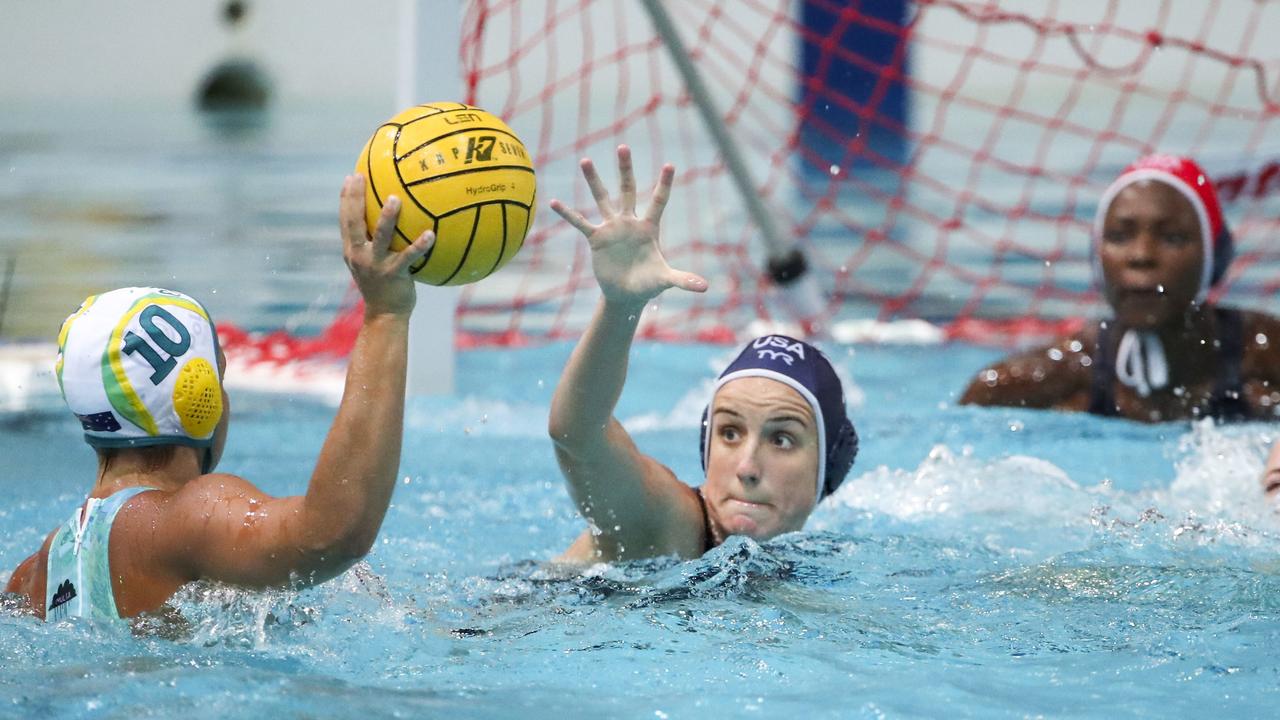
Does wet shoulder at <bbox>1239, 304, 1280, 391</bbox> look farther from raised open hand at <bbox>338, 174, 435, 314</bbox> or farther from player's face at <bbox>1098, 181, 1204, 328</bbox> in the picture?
raised open hand at <bbox>338, 174, 435, 314</bbox>

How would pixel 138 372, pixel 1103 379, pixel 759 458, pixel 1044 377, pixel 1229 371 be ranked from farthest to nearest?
pixel 1044 377
pixel 1103 379
pixel 1229 371
pixel 759 458
pixel 138 372

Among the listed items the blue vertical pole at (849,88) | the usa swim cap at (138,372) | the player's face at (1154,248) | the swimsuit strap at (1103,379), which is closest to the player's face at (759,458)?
the usa swim cap at (138,372)

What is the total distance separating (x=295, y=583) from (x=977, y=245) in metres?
9.16

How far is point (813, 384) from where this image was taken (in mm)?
3488

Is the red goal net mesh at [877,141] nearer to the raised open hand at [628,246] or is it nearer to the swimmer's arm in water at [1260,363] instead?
the swimmer's arm in water at [1260,363]

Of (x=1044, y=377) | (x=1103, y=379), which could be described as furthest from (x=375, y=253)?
(x=1044, y=377)

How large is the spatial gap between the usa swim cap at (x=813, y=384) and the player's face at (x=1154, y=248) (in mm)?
2117

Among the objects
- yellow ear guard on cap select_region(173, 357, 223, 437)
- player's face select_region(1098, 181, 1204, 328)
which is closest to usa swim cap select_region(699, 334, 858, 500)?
yellow ear guard on cap select_region(173, 357, 223, 437)

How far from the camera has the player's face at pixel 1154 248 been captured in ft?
17.4

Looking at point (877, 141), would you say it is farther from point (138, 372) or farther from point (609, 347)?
point (138, 372)

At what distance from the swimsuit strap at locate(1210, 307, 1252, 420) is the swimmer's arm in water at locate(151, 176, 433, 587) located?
3842 mm

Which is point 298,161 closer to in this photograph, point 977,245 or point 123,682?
point 977,245

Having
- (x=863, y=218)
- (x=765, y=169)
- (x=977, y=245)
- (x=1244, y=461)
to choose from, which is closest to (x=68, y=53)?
(x=765, y=169)

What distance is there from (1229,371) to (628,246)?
11.0 ft
